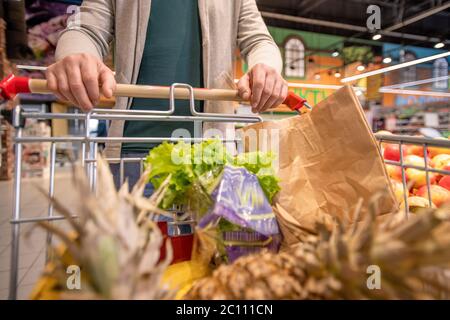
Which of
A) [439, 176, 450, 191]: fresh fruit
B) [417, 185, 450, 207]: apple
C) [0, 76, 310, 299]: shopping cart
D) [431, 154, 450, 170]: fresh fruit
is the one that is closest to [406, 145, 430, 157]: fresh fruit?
[431, 154, 450, 170]: fresh fruit

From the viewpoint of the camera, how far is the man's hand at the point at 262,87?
878mm

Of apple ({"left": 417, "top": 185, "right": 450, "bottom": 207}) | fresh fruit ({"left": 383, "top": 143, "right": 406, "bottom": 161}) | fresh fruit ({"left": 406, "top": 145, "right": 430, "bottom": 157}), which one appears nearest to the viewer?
apple ({"left": 417, "top": 185, "right": 450, "bottom": 207})

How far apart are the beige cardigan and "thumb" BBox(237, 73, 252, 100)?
142mm

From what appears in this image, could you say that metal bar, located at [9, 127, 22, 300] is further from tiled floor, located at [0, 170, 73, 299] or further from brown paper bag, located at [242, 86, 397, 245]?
tiled floor, located at [0, 170, 73, 299]

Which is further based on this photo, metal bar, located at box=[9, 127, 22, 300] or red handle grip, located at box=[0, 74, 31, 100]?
red handle grip, located at box=[0, 74, 31, 100]

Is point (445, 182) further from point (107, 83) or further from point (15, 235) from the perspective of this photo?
point (15, 235)

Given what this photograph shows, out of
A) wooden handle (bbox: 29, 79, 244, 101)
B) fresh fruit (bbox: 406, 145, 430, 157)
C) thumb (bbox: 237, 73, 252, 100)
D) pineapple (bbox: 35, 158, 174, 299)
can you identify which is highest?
thumb (bbox: 237, 73, 252, 100)

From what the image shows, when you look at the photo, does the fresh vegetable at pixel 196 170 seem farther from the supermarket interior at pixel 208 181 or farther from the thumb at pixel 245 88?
the thumb at pixel 245 88

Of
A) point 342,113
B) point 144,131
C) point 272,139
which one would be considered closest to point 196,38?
point 144,131

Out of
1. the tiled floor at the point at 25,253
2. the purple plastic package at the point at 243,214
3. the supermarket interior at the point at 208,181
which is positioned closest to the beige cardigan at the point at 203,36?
the supermarket interior at the point at 208,181

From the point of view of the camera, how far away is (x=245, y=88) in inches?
34.8

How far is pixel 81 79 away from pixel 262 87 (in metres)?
0.45

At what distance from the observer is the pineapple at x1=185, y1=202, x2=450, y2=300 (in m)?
0.38
